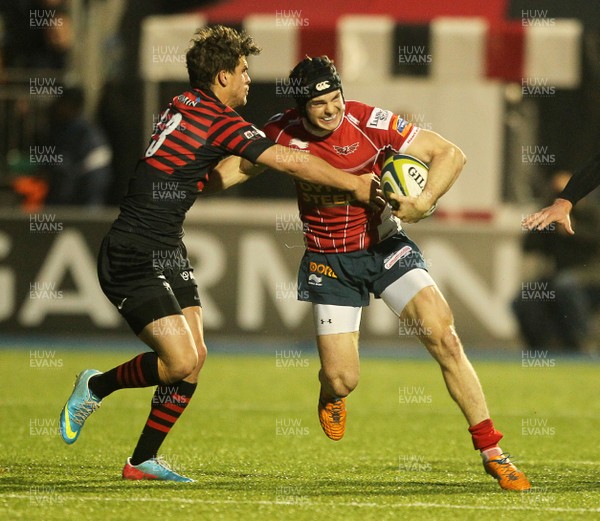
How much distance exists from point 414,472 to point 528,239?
7.22 m

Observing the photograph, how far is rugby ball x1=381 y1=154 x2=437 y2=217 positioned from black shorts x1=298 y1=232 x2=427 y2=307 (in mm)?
556

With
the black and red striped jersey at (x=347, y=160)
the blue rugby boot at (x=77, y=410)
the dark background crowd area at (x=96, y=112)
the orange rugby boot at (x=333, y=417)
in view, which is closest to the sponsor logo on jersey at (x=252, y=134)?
the black and red striped jersey at (x=347, y=160)

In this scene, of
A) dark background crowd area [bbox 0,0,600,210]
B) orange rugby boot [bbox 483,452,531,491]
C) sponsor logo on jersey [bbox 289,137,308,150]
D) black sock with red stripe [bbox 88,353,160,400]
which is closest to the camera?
orange rugby boot [bbox 483,452,531,491]

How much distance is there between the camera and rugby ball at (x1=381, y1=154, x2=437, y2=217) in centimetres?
698

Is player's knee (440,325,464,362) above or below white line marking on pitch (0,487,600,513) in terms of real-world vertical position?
above

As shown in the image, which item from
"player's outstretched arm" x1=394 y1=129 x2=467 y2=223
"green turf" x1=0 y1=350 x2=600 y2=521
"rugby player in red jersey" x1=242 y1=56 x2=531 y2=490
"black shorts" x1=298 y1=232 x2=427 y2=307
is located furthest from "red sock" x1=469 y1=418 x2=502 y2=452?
"player's outstretched arm" x1=394 y1=129 x2=467 y2=223

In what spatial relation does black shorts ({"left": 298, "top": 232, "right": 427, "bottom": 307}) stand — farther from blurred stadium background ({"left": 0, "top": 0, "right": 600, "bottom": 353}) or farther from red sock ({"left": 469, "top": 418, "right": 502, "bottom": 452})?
blurred stadium background ({"left": 0, "top": 0, "right": 600, "bottom": 353})

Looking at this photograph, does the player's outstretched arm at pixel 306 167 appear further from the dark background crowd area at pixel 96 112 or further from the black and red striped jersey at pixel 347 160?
the dark background crowd area at pixel 96 112

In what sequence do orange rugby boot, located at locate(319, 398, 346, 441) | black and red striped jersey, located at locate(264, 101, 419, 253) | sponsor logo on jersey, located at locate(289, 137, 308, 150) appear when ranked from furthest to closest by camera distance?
1. orange rugby boot, located at locate(319, 398, 346, 441)
2. sponsor logo on jersey, located at locate(289, 137, 308, 150)
3. black and red striped jersey, located at locate(264, 101, 419, 253)

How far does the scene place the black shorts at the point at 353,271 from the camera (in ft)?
24.7

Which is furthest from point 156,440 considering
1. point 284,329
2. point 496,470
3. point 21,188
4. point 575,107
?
point 575,107

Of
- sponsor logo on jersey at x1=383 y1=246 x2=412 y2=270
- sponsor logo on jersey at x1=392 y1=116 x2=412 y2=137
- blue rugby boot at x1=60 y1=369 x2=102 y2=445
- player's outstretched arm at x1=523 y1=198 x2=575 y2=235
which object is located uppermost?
sponsor logo on jersey at x1=392 y1=116 x2=412 y2=137

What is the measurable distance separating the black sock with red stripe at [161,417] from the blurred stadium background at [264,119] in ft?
22.8

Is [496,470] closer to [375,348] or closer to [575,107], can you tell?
[375,348]
